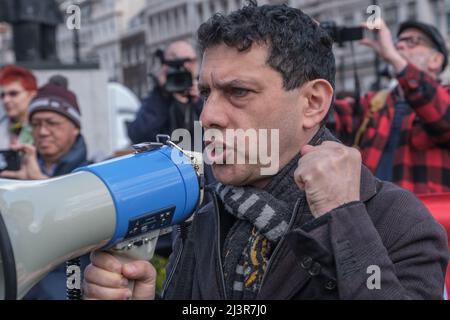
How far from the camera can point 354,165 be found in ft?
5.86

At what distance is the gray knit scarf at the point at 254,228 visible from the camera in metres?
1.92

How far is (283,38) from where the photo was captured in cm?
196

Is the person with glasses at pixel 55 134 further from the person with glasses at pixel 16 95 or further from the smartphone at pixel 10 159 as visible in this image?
the person with glasses at pixel 16 95

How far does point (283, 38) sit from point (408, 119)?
2.37 meters

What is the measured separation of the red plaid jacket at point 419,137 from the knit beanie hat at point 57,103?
1.54m

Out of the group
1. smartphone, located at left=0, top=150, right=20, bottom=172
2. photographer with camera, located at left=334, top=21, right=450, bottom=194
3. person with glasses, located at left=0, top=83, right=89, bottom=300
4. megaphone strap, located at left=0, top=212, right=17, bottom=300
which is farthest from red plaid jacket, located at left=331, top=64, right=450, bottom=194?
megaphone strap, located at left=0, top=212, right=17, bottom=300

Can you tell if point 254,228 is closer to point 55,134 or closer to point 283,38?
point 283,38

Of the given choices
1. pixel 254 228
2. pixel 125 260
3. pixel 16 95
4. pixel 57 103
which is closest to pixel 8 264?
pixel 125 260

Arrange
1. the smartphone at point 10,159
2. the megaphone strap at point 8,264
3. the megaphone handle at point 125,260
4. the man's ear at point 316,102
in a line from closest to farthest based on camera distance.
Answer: the megaphone strap at point 8,264, the megaphone handle at point 125,260, the man's ear at point 316,102, the smartphone at point 10,159

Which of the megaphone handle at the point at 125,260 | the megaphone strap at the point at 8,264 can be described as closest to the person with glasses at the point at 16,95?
the megaphone handle at the point at 125,260
